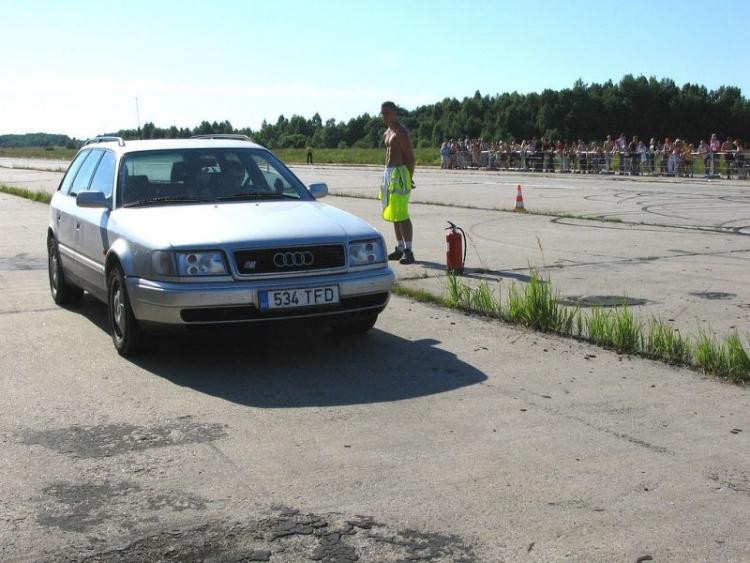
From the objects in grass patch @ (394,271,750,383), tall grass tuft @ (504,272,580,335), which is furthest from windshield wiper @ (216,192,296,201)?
tall grass tuft @ (504,272,580,335)

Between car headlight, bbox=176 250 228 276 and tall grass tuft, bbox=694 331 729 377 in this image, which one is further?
car headlight, bbox=176 250 228 276

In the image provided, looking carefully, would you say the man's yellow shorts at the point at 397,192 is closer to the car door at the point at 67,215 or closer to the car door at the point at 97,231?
the car door at the point at 67,215

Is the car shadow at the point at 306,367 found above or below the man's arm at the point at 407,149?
below

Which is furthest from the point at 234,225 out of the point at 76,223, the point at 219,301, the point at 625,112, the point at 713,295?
the point at 625,112

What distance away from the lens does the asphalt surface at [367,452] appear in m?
3.99

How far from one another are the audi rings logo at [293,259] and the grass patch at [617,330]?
207 cm

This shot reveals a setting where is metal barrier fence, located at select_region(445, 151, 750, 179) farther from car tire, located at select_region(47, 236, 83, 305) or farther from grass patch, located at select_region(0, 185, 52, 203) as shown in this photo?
car tire, located at select_region(47, 236, 83, 305)

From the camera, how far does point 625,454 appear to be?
196 inches

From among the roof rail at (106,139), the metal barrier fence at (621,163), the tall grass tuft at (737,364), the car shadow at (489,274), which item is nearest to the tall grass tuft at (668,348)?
the tall grass tuft at (737,364)

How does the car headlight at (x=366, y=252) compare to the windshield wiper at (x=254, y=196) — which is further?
the windshield wiper at (x=254, y=196)

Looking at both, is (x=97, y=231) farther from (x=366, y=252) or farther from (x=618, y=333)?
(x=618, y=333)

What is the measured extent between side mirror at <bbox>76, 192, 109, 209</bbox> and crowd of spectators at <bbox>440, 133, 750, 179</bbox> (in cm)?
3123

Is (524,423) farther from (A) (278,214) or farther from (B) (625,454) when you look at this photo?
(A) (278,214)

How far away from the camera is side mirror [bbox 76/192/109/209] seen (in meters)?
7.93
